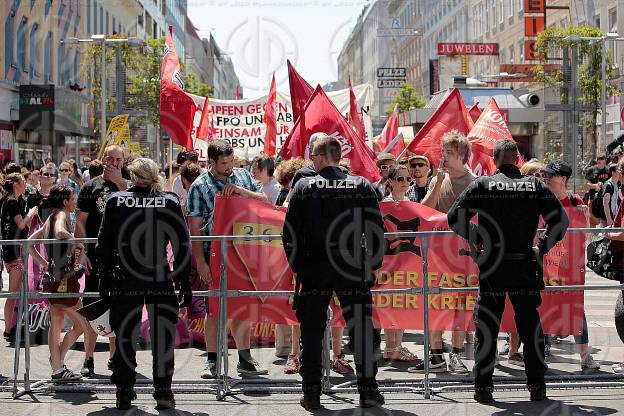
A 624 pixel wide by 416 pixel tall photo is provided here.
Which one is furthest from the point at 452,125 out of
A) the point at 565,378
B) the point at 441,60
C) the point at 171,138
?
the point at 441,60

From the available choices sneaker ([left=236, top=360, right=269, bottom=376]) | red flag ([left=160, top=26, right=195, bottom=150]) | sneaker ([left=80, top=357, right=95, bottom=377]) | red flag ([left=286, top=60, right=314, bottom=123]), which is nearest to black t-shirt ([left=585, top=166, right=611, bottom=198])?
red flag ([left=286, top=60, right=314, bottom=123])

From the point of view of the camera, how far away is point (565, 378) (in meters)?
7.72

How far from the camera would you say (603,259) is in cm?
782

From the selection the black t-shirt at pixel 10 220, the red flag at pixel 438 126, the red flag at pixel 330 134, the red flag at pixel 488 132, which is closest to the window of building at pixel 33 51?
the black t-shirt at pixel 10 220

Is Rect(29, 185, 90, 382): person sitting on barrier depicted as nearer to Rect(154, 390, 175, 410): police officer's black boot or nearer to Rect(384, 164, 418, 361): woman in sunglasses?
Rect(154, 390, 175, 410): police officer's black boot

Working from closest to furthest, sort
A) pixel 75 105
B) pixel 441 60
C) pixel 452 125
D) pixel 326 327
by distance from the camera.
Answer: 1. pixel 326 327
2. pixel 452 125
3. pixel 75 105
4. pixel 441 60

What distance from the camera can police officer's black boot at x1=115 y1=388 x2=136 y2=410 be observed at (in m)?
6.91

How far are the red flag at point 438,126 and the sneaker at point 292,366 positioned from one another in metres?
3.52

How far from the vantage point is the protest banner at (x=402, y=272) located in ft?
25.0

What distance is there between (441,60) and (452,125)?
58543mm

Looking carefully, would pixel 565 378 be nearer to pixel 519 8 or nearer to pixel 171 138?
pixel 171 138

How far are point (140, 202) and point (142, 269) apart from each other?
0.45 meters

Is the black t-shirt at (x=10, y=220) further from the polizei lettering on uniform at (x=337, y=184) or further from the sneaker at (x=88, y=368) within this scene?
the polizei lettering on uniform at (x=337, y=184)

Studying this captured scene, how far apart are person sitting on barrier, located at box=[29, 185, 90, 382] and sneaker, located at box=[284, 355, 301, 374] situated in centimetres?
160
